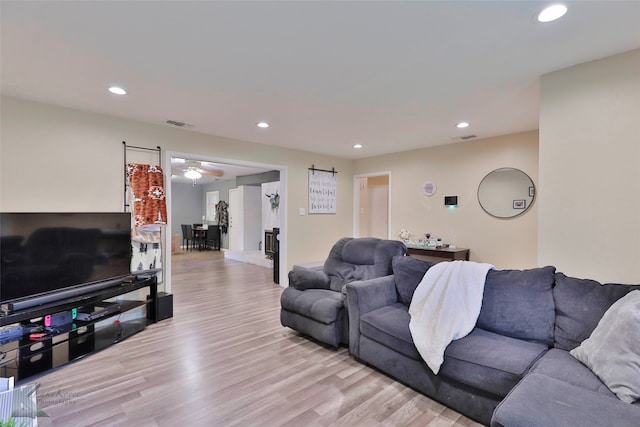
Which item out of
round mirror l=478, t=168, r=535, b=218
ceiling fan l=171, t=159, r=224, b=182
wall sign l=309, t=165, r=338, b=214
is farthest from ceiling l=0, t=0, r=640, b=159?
ceiling fan l=171, t=159, r=224, b=182

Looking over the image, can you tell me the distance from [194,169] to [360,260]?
5.75 metres

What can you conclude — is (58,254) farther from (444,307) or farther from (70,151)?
(444,307)

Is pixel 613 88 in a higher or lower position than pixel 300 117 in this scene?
lower

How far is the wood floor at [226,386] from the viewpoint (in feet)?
6.33

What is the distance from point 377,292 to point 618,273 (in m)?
1.74

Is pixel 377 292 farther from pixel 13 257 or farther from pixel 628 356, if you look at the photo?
pixel 13 257

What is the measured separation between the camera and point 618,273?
212 cm

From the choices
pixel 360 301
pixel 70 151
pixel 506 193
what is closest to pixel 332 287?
pixel 360 301

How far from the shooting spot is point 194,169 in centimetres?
745

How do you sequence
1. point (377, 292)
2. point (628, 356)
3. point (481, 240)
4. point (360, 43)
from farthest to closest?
point (481, 240) → point (377, 292) → point (360, 43) → point (628, 356)

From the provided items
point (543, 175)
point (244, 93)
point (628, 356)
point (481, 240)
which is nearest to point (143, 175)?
point (244, 93)

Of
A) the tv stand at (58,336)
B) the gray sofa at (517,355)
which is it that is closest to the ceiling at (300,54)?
the gray sofa at (517,355)

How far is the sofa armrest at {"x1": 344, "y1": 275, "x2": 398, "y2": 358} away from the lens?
8.60 feet

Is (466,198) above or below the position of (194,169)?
below
